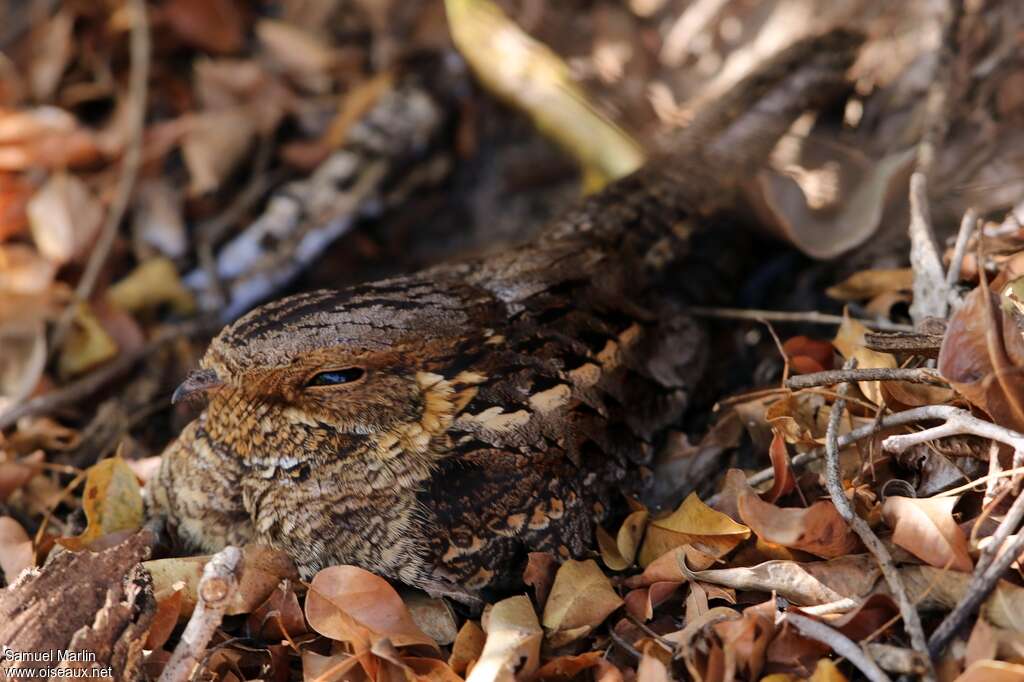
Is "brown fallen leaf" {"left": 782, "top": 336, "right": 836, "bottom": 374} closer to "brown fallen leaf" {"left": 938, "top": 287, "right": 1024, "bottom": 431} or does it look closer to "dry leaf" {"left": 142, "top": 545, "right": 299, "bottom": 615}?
"brown fallen leaf" {"left": 938, "top": 287, "right": 1024, "bottom": 431}

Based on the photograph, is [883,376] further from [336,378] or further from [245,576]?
[245,576]

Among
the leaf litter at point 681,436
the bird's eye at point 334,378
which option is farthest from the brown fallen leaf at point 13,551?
the bird's eye at point 334,378

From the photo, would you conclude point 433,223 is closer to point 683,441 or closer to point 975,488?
point 683,441

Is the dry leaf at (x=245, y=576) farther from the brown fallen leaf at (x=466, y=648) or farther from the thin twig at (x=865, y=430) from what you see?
the thin twig at (x=865, y=430)

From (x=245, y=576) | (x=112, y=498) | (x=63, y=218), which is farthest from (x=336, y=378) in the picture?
(x=63, y=218)

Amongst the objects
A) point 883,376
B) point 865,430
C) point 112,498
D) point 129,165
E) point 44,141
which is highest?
point 44,141

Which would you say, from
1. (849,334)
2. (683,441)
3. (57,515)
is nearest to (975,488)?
(849,334)
